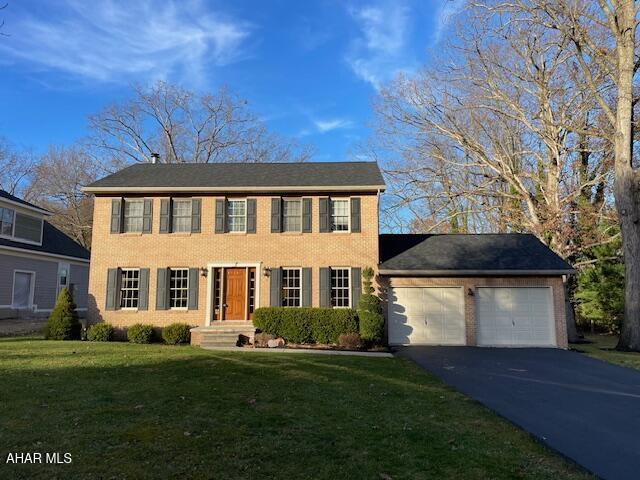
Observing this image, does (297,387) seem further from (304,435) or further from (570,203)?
(570,203)

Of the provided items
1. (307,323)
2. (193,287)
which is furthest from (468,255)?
(193,287)

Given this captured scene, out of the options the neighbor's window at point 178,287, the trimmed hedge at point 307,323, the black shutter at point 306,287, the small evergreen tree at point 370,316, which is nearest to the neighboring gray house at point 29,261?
the neighbor's window at point 178,287

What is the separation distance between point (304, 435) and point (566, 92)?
71.3 ft

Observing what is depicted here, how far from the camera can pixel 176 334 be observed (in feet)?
48.0

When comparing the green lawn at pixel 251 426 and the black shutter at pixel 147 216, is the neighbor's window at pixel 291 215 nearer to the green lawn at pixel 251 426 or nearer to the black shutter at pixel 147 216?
the black shutter at pixel 147 216

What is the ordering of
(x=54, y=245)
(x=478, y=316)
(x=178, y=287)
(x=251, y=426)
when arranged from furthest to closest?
(x=54, y=245) → (x=178, y=287) → (x=478, y=316) → (x=251, y=426)

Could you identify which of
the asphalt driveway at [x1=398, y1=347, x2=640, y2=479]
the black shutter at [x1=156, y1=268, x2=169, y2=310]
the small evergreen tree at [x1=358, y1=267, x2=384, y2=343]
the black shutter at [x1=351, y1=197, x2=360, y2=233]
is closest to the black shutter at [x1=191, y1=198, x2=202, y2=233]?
the black shutter at [x1=156, y1=268, x2=169, y2=310]

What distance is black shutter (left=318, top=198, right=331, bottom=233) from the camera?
52.0 feet

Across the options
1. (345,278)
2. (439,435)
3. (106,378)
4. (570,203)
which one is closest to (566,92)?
(570,203)

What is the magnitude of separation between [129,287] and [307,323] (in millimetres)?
6805

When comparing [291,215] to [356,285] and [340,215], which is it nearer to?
[340,215]

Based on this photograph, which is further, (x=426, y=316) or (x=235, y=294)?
(x=235, y=294)

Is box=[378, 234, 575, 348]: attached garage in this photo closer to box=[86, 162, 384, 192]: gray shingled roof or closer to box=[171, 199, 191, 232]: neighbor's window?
box=[86, 162, 384, 192]: gray shingled roof

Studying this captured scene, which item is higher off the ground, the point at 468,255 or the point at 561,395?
the point at 468,255
